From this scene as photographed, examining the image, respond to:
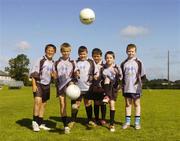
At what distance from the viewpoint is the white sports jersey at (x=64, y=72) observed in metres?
9.70

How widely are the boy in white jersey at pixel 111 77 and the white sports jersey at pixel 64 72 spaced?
3.39 ft

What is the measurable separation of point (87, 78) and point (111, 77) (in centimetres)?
67

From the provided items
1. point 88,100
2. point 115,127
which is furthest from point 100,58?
point 115,127

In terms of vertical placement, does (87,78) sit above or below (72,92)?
above

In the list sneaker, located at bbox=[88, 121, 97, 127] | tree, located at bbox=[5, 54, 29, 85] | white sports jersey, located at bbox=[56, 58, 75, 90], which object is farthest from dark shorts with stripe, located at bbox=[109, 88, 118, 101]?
tree, located at bbox=[5, 54, 29, 85]

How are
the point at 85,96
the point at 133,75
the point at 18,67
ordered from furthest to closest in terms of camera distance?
the point at 18,67 → the point at 85,96 → the point at 133,75

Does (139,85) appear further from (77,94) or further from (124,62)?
(77,94)

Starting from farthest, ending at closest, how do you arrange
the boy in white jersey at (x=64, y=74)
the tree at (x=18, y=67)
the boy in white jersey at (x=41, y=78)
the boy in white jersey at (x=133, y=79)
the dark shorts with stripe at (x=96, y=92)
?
the tree at (x=18, y=67) < the dark shorts with stripe at (x=96, y=92) < the boy in white jersey at (x=133, y=79) < the boy in white jersey at (x=41, y=78) < the boy in white jersey at (x=64, y=74)

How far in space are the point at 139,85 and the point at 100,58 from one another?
1.33 metres

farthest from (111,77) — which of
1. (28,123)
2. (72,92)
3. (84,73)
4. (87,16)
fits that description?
(28,123)

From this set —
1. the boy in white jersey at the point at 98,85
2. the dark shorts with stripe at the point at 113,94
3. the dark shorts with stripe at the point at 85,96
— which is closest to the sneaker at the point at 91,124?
the boy in white jersey at the point at 98,85

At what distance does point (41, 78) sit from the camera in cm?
998

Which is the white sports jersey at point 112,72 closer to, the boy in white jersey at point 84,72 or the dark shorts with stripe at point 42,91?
the boy in white jersey at point 84,72

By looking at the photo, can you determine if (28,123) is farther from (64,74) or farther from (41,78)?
(64,74)
